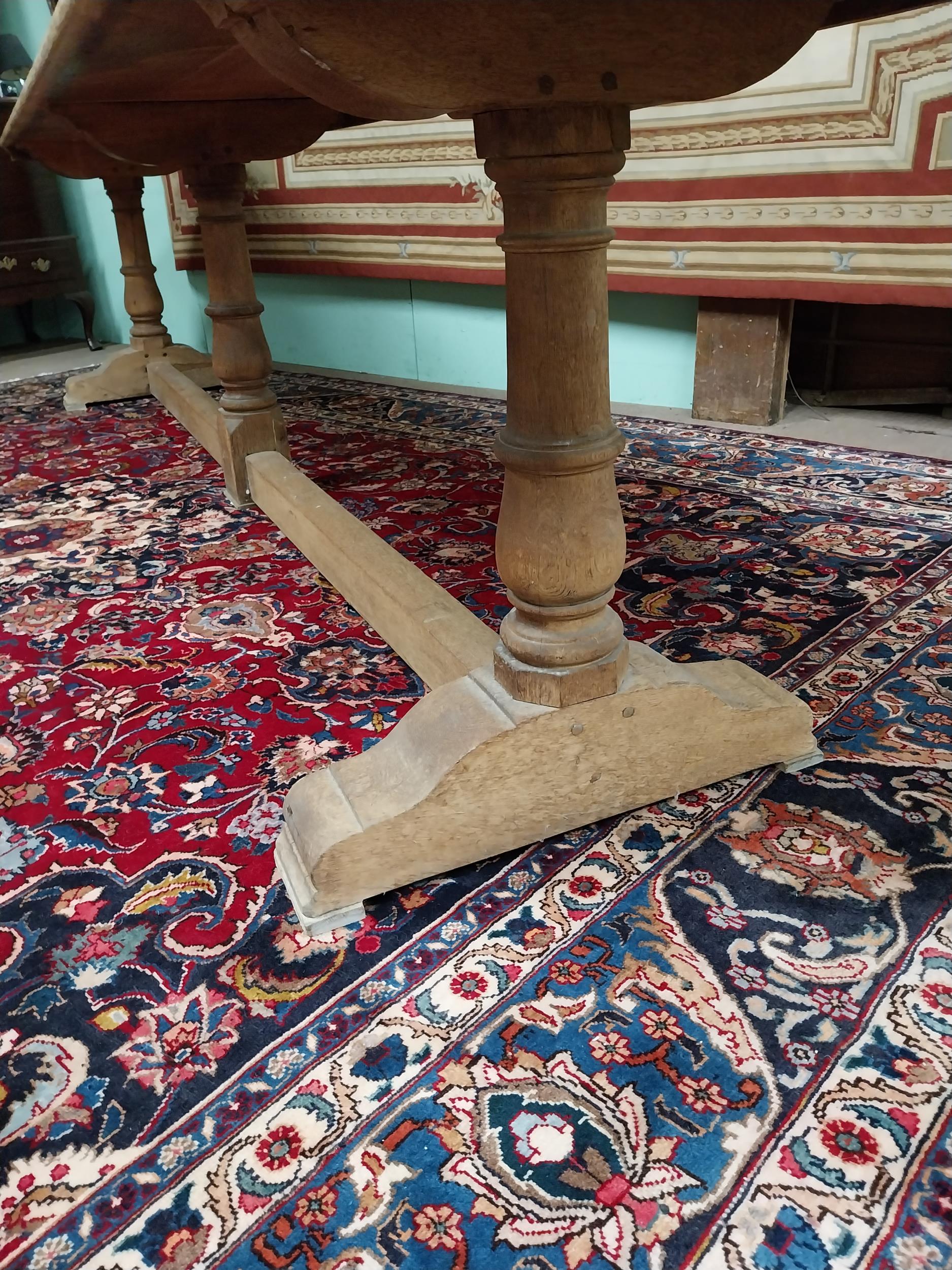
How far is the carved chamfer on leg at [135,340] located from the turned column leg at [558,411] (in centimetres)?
288

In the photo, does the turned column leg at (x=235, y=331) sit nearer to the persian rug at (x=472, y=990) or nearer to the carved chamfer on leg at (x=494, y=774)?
the persian rug at (x=472, y=990)

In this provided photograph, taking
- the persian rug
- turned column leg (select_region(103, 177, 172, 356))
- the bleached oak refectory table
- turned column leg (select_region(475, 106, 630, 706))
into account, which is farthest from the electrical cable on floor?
turned column leg (select_region(103, 177, 172, 356))

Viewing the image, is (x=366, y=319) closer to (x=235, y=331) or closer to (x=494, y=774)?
(x=235, y=331)

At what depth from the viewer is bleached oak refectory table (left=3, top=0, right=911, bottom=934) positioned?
28.2 inches

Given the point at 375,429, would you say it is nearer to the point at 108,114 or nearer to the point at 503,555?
the point at 108,114

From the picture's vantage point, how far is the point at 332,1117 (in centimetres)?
77

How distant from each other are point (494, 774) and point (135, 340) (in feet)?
10.7

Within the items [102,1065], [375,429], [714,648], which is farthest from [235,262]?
[102,1065]

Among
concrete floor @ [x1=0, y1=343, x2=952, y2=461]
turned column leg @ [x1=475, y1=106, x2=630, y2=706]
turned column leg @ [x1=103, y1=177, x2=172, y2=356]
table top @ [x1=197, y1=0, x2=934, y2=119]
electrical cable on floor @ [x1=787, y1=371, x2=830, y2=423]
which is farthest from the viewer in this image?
turned column leg @ [x1=103, y1=177, x2=172, y2=356]

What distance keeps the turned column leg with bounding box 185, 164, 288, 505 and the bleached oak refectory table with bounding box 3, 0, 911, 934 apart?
1.88 feet

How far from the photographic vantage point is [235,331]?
2191 millimetres

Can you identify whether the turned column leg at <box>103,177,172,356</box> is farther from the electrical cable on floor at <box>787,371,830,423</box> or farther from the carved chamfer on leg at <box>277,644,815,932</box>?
the carved chamfer on leg at <box>277,644,815,932</box>

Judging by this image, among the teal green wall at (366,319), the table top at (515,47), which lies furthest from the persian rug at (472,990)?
the teal green wall at (366,319)

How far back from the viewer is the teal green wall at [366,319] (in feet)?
9.96
